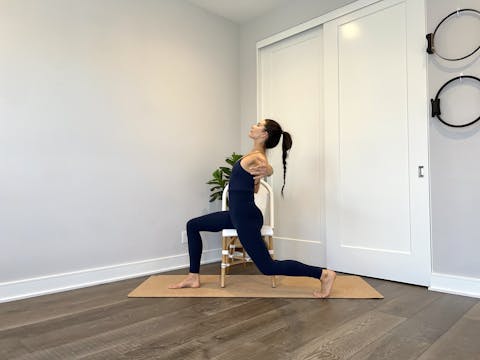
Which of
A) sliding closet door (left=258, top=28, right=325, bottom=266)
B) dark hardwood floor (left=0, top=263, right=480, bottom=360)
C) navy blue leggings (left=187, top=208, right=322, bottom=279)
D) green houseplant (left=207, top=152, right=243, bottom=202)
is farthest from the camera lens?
green houseplant (left=207, top=152, right=243, bottom=202)

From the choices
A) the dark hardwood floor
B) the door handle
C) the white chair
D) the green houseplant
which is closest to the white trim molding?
the green houseplant

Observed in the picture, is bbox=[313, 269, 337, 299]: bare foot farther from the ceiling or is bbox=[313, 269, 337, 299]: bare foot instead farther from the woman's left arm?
the ceiling

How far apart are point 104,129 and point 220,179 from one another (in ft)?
3.91

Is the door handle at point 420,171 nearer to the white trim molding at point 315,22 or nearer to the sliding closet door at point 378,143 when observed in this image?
the sliding closet door at point 378,143

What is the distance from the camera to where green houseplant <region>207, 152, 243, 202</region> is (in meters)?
3.57

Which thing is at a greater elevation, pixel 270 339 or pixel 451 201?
pixel 451 201

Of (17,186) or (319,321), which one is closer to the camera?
(319,321)

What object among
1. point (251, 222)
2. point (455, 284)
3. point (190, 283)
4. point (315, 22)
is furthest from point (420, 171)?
point (190, 283)

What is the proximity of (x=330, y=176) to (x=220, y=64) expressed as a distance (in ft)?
5.84

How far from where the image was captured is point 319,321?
199cm

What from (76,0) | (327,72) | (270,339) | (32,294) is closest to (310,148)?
(327,72)

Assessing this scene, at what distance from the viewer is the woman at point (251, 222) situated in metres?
2.36

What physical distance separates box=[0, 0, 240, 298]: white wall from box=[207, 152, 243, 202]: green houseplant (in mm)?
113

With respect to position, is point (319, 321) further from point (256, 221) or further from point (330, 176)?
point (330, 176)
